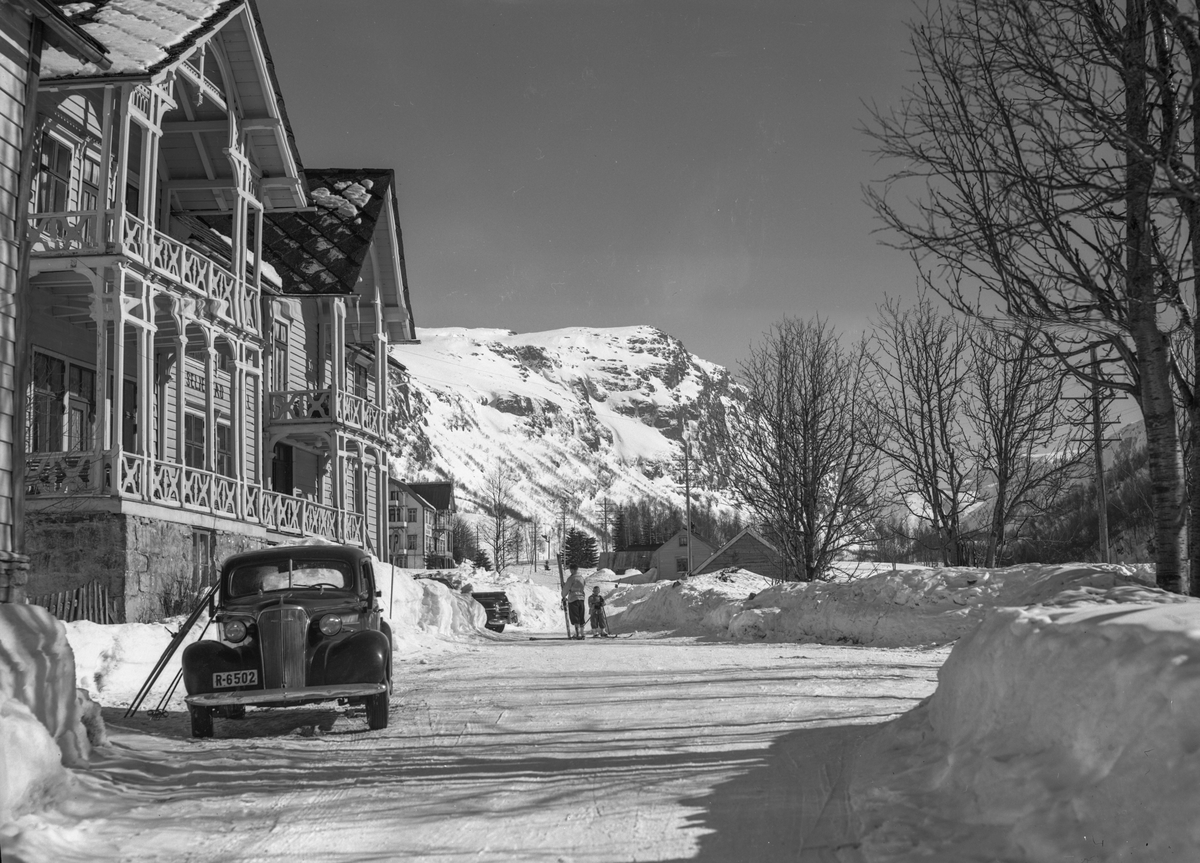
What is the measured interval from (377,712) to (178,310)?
44.9 ft

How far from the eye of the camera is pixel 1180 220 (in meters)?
8.14

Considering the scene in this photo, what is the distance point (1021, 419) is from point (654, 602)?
54.4 feet

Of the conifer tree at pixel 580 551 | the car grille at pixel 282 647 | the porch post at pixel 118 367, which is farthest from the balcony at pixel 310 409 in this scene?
the conifer tree at pixel 580 551

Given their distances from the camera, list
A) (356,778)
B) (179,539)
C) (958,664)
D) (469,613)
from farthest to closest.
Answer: (469,613) → (179,539) → (356,778) → (958,664)

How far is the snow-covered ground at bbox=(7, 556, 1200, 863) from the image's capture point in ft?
14.7

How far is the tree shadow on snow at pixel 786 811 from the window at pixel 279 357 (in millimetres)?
24054

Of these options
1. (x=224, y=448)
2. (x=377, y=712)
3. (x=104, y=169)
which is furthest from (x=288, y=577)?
(x=224, y=448)

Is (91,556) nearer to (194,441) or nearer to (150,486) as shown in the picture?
(150,486)

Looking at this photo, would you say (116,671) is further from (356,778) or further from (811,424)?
(811,424)

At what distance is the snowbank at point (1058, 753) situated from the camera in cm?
412

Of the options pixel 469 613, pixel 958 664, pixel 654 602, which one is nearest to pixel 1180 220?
pixel 958 664

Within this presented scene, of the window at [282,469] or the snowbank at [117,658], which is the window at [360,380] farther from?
the snowbank at [117,658]

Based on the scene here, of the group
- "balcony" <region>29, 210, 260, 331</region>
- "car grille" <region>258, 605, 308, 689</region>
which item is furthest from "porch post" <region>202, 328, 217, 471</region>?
"car grille" <region>258, 605, 308, 689</region>

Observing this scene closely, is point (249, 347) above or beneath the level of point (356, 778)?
above
